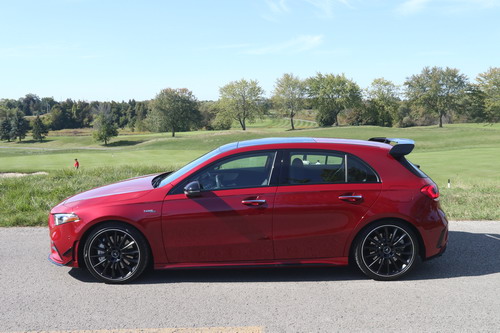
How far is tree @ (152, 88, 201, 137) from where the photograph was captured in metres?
97.7

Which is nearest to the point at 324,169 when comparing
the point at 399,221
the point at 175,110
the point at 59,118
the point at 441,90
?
the point at 399,221

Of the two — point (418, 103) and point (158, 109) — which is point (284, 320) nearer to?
point (418, 103)

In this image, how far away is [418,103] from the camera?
79312 mm

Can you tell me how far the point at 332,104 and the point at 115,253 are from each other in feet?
275

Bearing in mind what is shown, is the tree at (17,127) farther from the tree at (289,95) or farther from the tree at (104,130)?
the tree at (289,95)

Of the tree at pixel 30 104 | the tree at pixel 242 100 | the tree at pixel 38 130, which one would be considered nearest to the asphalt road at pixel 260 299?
the tree at pixel 242 100

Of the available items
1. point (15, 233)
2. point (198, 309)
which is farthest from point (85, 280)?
point (15, 233)

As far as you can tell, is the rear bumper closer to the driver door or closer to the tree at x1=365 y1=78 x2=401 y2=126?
the driver door

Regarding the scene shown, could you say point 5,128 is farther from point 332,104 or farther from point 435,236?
point 435,236

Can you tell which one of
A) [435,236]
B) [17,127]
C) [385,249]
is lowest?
[385,249]

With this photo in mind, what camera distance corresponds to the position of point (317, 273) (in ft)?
16.4

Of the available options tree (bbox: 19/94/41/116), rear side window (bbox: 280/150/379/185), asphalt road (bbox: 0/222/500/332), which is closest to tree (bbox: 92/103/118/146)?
asphalt road (bbox: 0/222/500/332)

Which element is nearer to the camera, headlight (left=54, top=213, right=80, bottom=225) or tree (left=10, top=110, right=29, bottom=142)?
headlight (left=54, top=213, right=80, bottom=225)

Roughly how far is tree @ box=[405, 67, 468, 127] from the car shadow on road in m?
77.8
